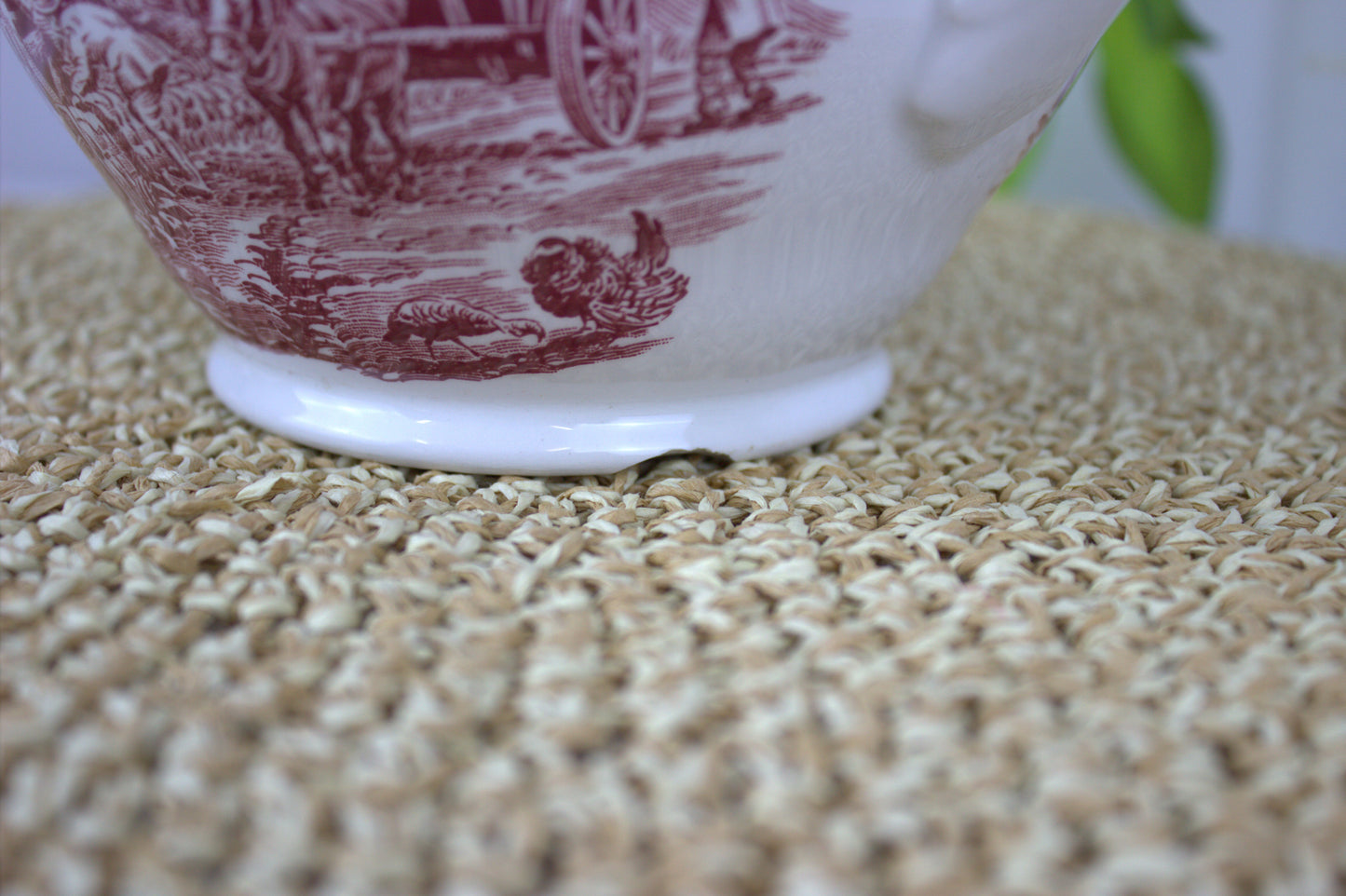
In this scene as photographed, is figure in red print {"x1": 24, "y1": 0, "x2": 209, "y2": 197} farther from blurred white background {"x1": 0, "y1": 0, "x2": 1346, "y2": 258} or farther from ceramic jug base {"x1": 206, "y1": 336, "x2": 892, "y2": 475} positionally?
blurred white background {"x1": 0, "y1": 0, "x2": 1346, "y2": 258}

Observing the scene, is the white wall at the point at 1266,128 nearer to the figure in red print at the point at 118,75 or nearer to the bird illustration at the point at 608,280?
the bird illustration at the point at 608,280

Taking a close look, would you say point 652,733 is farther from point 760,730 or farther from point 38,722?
point 38,722

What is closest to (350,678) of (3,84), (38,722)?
(38,722)

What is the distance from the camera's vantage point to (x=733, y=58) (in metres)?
0.29

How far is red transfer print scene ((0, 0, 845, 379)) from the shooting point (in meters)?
0.28

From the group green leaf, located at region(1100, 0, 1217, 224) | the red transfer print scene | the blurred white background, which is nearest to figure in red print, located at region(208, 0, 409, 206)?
the red transfer print scene

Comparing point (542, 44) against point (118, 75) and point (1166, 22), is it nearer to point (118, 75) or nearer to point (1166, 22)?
point (118, 75)

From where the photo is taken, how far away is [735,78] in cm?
30

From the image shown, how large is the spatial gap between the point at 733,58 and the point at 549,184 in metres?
0.06

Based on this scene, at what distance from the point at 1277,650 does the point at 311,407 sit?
32cm

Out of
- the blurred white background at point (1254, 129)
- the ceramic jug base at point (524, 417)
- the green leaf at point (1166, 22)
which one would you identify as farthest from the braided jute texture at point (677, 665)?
the blurred white background at point (1254, 129)

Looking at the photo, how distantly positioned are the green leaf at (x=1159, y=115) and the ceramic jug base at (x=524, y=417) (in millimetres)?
734

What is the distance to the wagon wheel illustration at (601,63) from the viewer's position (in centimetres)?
28

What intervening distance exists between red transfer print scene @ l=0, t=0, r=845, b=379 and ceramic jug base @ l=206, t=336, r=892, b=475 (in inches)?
0.5
